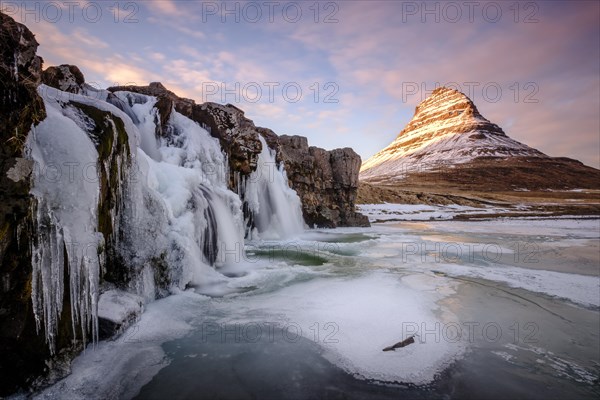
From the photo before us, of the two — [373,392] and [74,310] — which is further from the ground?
[74,310]

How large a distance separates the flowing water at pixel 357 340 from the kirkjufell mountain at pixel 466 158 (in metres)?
93.9

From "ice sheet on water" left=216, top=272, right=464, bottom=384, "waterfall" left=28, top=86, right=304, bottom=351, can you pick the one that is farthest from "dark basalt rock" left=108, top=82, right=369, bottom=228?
"ice sheet on water" left=216, top=272, right=464, bottom=384

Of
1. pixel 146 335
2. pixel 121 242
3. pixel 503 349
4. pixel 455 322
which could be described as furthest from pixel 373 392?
pixel 121 242

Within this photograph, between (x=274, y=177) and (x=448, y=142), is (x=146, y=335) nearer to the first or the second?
(x=274, y=177)

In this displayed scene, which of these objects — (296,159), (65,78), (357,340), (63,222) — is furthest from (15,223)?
(296,159)

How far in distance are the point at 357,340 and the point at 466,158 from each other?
442 feet

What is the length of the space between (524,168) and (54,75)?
12790cm

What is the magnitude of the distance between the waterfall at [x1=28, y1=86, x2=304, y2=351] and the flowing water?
2.22 feet

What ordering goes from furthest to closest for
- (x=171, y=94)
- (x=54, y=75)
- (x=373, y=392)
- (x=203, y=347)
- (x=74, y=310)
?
(x=171, y=94), (x=54, y=75), (x=203, y=347), (x=74, y=310), (x=373, y=392)

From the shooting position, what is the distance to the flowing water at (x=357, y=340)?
3674mm

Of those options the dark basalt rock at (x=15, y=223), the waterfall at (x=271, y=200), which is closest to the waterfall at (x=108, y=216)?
the dark basalt rock at (x=15, y=223)

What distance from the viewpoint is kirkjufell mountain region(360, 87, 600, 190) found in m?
99.9

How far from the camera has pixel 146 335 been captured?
4750 mm

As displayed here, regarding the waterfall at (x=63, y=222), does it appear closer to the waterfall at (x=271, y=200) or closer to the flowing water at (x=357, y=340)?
the flowing water at (x=357, y=340)
